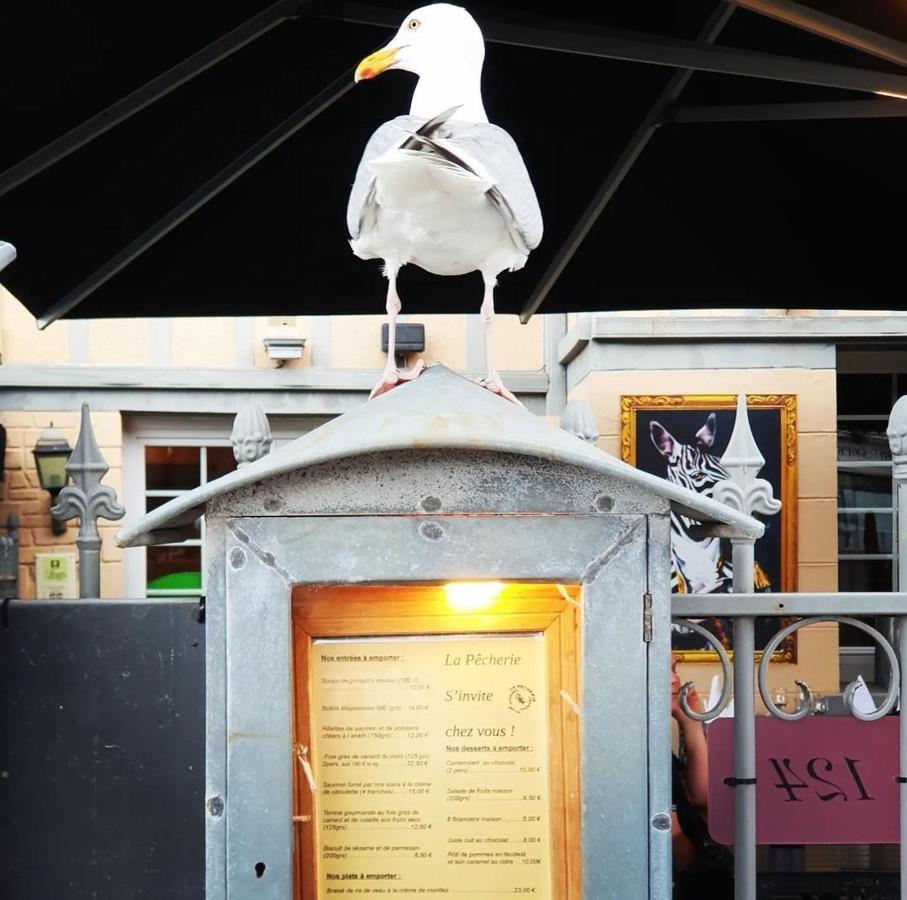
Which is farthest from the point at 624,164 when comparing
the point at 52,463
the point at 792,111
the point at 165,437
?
the point at 165,437

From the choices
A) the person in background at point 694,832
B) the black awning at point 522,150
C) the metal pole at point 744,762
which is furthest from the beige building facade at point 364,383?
the metal pole at point 744,762

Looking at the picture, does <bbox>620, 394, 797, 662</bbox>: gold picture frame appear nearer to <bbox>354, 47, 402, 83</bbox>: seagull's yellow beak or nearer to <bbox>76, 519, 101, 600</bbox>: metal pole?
<bbox>76, 519, 101, 600</bbox>: metal pole

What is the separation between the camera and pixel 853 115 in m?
2.53

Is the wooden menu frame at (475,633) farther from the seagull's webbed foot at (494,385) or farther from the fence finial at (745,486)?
the fence finial at (745,486)

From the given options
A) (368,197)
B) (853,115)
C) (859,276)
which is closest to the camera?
(368,197)

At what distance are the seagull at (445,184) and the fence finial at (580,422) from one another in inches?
26.2

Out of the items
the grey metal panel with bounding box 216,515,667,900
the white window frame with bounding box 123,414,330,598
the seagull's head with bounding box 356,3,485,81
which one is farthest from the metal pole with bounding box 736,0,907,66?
the white window frame with bounding box 123,414,330,598

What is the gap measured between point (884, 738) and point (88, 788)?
63.0 inches

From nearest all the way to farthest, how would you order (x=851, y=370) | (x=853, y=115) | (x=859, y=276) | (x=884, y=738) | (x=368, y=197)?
(x=368, y=197) < (x=884, y=738) < (x=853, y=115) < (x=859, y=276) < (x=851, y=370)

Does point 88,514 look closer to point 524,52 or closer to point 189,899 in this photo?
point 189,899

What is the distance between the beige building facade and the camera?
647 cm

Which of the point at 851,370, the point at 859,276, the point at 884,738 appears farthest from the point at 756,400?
the point at 884,738

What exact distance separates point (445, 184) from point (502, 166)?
0.14 meters

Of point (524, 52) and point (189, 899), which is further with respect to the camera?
point (524, 52)
